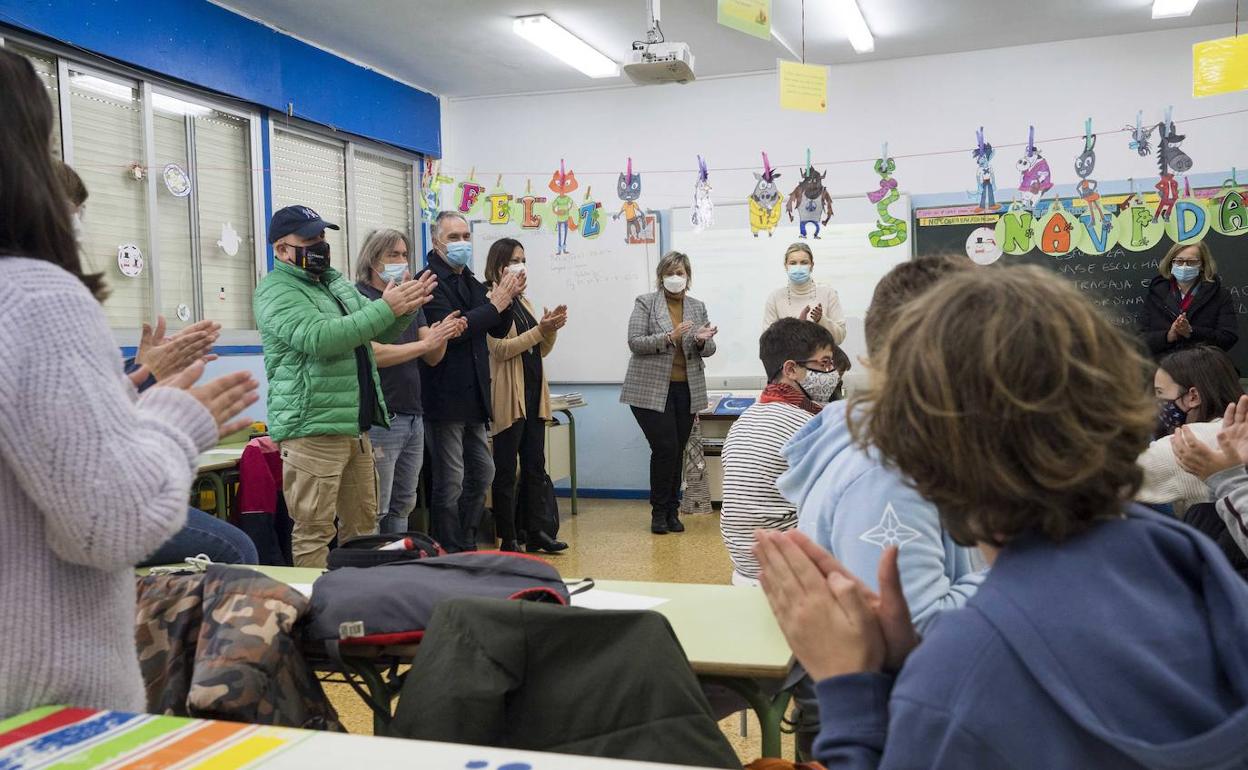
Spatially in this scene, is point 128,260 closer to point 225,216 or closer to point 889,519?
point 225,216

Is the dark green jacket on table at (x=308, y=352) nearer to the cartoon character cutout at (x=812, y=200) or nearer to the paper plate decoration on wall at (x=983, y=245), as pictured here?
the cartoon character cutout at (x=812, y=200)

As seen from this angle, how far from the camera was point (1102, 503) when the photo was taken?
82 cm

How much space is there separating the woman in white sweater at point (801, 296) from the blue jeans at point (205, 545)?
357cm

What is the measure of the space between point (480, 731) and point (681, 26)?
5.12 m

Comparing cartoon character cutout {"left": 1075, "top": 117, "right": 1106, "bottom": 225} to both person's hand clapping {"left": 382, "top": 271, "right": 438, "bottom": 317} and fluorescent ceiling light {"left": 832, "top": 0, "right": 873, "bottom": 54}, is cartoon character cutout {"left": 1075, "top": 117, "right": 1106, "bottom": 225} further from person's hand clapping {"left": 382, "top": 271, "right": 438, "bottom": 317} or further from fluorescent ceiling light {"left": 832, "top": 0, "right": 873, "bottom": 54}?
person's hand clapping {"left": 382, "top": 271, "right": 438, "bottom": 317}

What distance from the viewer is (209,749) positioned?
1012mm

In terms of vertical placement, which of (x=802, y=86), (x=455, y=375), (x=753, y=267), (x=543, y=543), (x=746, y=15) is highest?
(x=746, y=15)

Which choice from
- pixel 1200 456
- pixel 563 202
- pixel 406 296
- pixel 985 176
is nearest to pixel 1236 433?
pixel 1200 456

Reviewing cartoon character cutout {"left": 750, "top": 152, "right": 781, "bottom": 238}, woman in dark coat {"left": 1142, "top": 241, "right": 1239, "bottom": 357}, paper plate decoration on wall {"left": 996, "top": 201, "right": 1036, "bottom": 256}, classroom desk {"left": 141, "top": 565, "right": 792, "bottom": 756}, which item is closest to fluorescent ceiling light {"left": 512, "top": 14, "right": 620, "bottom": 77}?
cartoon character cutout {"left": 750, "top": 152, "right": 781, "bottom": 238}

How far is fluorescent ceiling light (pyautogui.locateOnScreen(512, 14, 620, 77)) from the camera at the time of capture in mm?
5617

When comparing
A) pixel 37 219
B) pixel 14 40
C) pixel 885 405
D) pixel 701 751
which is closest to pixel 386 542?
pixel 701 751

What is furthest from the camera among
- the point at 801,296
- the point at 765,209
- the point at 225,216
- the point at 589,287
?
the point at 589,287

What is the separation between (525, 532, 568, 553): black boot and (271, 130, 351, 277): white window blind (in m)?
1.98

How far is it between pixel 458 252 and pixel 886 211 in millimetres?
2806
